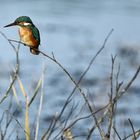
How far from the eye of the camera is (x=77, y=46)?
14188mm

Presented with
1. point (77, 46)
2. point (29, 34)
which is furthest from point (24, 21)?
point (77, 46)

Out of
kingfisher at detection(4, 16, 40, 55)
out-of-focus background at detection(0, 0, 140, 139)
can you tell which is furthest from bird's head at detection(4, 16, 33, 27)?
out-of-focus background at detection(0, 0, 140, 139)

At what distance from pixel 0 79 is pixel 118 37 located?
4531mm

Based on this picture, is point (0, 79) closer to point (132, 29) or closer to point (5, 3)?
point (132, 29)

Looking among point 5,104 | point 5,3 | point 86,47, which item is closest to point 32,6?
point 5,3

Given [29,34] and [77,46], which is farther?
[77,46]

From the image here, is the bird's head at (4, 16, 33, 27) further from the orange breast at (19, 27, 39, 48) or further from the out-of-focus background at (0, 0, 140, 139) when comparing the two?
the out-of-focus background at (0, 0, 140, 139)

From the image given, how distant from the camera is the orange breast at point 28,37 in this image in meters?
2.58

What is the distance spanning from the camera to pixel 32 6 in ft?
64.3

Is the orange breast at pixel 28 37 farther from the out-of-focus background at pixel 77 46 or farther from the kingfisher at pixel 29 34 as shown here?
the out-of-focus background at pixel 77 46

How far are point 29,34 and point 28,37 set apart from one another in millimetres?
14

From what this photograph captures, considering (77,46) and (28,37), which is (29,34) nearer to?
(28,37)

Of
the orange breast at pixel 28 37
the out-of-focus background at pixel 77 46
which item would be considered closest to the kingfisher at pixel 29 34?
the orange breast at pixel 28 37

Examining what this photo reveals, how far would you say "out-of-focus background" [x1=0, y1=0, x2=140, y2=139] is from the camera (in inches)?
440
